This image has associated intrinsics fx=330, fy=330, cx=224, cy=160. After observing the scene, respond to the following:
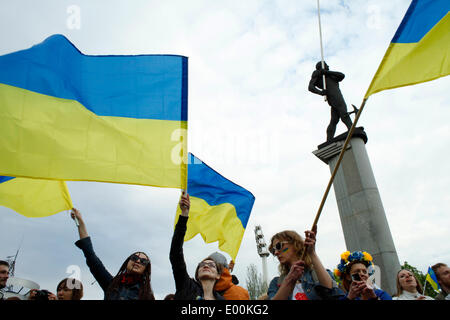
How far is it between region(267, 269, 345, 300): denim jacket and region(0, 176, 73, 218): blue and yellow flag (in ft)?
8.80

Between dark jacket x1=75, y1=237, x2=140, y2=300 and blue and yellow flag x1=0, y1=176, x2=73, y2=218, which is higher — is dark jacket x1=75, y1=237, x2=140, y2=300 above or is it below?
below

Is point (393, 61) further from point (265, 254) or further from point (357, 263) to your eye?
point (265, 254)

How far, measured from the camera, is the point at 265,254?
16.7 metres

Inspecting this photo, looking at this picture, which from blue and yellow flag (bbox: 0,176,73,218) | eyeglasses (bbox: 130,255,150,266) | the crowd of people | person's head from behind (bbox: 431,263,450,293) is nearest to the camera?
the crowd of people

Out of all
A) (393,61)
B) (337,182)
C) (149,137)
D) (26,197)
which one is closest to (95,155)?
(149,137)

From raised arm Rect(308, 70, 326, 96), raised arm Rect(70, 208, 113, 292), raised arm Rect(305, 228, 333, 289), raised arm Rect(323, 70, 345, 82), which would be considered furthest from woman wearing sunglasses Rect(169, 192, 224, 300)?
raised arm Rect(323, 70, 345, 82)

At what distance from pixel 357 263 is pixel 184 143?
222 centimetres

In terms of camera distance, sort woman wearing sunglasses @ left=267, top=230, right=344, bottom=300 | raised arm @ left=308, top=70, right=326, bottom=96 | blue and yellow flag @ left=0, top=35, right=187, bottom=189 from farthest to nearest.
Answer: raised arm @ left=308, top=70, right=326, bottom=96 → blue and yellow flag @ left=0, top=35, right=187, bottom=189 → woman wearing sunglasses @ left=267, top=230, right=344, bottom=300

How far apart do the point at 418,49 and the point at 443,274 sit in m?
2.44

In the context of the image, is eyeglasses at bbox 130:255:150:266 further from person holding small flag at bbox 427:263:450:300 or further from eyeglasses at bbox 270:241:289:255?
person holding small flag at bbox 427:263:450:300

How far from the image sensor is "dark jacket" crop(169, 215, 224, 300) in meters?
3.02

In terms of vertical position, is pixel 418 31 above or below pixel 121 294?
above

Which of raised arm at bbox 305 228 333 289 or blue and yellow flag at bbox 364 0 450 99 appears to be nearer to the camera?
raised arm at bbox 305 228 333 289
